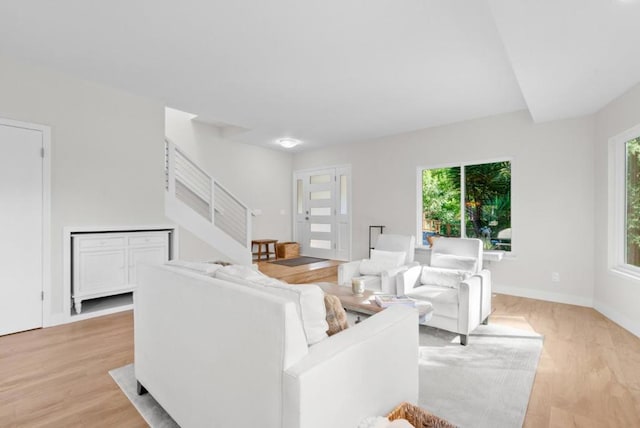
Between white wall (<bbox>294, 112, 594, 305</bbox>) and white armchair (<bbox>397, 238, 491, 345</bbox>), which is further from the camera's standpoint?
white wall (<bbox>294, 112, 594, 305</bbox>)

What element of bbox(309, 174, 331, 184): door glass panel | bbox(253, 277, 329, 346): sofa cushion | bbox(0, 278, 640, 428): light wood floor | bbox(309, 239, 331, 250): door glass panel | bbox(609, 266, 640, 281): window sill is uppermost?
bbox(309, 174, 331, 184): door glass panel

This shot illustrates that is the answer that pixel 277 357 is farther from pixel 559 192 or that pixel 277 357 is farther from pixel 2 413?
pixel 559 192

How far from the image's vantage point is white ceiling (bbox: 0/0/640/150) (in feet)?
7.53

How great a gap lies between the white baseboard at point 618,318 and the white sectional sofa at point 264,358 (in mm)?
2975

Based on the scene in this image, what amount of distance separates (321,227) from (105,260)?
438 centimetres

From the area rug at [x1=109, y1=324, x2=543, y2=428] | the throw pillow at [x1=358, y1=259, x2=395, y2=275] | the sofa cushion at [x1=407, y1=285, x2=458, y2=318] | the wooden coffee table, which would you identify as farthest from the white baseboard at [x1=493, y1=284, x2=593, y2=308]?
the wooden coffee table

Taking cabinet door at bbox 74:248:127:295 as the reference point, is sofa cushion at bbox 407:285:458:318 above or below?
below

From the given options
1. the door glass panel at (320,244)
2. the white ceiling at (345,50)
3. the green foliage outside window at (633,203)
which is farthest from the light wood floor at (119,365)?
the door glass panel at (320,244)

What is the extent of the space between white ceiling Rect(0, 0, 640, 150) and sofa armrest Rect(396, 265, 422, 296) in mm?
2131

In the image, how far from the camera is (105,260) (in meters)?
3.67

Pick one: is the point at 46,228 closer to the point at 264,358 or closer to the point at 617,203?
the point at 264,358

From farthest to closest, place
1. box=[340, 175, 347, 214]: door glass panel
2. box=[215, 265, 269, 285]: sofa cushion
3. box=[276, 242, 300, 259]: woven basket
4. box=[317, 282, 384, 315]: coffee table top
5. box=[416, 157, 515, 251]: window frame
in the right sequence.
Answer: box=[276, 242, 300, 259]: woven basket
box=[340, 175, 347, 214]: door glass panel
box=[416, 157, 515, 251]: window frame
box=[317, 282, 384, 315]: coffee table top
box=[215, 265, 269, 285]: sofa cushion

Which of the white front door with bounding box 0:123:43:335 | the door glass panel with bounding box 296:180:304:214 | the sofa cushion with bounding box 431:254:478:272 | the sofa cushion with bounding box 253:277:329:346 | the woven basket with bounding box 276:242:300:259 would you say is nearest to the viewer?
the sofa cushion with bounding box 253:277:329:346

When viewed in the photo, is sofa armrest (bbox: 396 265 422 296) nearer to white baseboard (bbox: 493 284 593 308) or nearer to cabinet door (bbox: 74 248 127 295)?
white baseboard (bbox: 493 284 593 308)
